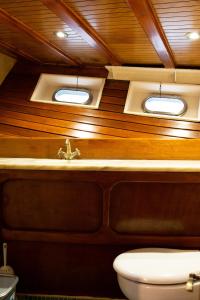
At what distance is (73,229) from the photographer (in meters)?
2.32

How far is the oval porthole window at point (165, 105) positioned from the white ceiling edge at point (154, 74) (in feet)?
0.66

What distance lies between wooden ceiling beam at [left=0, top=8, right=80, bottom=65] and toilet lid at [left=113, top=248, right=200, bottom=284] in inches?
82.7

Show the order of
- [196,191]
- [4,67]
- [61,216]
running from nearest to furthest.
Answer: [196,191] < [61,216] < [4,67]

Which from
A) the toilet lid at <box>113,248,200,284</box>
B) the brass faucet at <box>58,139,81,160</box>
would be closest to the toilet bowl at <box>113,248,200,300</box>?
the toilet lid at <box>113,248,200,284</box>

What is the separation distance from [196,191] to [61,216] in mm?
1014

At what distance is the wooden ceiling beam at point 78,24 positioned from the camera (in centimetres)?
224

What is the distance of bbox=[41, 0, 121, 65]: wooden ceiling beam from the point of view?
2.24m

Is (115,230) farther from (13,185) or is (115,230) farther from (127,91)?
(127,91)

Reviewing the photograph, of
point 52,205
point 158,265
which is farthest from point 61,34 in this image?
point 158,265

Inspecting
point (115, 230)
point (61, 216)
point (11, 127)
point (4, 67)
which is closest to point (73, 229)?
point (61, 216)

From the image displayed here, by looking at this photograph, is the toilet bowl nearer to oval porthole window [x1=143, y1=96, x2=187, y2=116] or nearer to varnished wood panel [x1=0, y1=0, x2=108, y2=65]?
oval porthole window [x1=143, y1=96, x2=187, y2=116]

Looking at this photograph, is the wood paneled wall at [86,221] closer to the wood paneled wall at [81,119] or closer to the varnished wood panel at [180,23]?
the wood paneled wall at [81,119]

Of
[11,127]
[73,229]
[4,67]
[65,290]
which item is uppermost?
[4,67]

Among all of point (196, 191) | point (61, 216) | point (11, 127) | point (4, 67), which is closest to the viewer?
point (196, 191)
